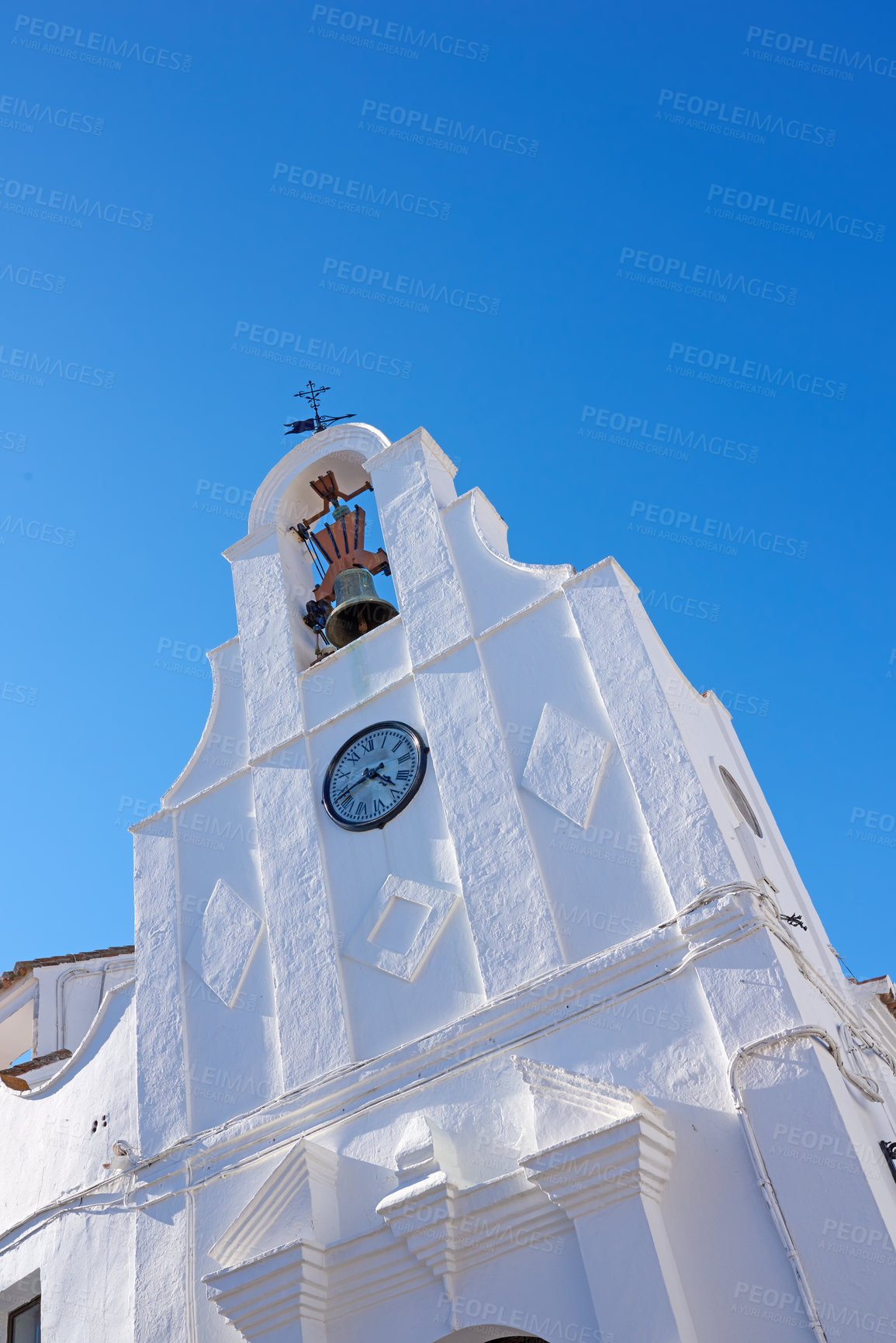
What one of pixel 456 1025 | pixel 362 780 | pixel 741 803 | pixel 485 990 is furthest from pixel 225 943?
pixel 741 803

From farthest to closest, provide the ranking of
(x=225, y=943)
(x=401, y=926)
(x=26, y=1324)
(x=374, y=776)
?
1. (x=225, y=943)
2. (x=374, y=776)
3. (x=26, y=1324)
4. (x=401, y=926)

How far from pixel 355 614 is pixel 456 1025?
181 inches

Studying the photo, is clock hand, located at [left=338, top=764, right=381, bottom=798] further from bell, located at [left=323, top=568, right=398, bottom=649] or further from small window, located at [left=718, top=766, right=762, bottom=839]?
small window, located at [left=718, top=766, right=762, bottom=839]

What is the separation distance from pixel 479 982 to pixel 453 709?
230 centimetres

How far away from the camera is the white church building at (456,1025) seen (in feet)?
22.4

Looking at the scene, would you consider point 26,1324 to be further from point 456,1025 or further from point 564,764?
point 564,764

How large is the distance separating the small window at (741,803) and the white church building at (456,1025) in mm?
38

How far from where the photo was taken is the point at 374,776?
10.0 m

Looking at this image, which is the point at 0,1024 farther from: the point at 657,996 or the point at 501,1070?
the point at 657,996

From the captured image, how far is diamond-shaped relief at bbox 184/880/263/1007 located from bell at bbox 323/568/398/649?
2676mm

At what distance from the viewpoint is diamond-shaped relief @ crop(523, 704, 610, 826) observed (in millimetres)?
8766

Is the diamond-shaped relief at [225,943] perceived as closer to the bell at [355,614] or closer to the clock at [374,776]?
the clock at [374,776]

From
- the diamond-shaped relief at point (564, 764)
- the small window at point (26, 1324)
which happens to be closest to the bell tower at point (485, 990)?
the diamond-shaped relief at point (564, 764)

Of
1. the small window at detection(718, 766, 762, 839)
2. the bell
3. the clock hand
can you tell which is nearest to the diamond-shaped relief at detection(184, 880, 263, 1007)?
the clock hand
